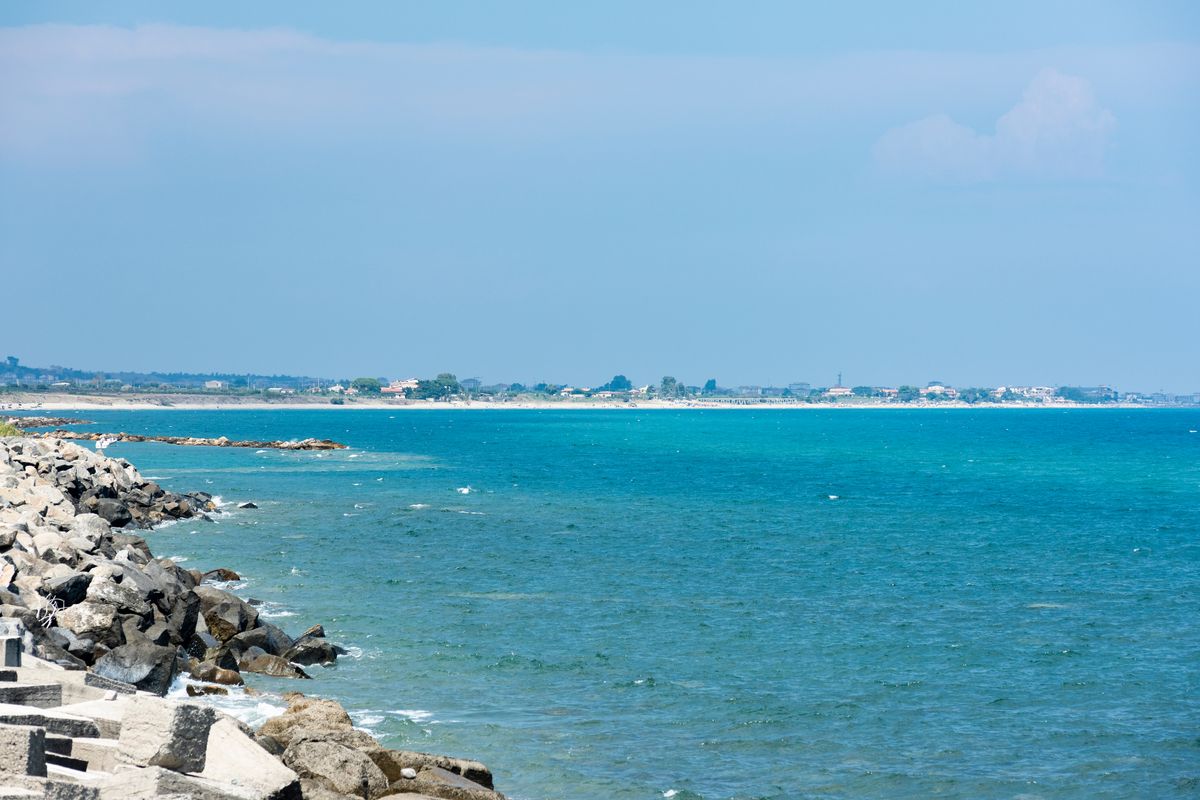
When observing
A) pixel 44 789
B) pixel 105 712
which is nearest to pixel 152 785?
pixel 44 789

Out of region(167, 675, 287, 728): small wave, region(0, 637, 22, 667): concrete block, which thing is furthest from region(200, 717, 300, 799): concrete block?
region(167, 675, 287, 728): small wave

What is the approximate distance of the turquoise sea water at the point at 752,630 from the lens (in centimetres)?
1984

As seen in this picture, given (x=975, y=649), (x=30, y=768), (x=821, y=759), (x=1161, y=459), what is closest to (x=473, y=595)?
(x=975, y=649)

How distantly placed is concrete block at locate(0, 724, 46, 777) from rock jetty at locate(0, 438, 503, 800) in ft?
0.04

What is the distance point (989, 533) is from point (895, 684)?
1107 inches

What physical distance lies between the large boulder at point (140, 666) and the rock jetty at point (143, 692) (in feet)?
0.07

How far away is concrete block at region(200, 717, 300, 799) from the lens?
13203 millimetres

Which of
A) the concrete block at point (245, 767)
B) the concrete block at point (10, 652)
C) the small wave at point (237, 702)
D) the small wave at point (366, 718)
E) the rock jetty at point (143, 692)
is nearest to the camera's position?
the rock jetty at point (143, 692)

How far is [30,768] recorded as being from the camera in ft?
36.2

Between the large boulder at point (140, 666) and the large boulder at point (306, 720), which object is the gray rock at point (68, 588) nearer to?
the large boulder at point (140, 666)

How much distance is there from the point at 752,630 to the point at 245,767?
17768 millimetres

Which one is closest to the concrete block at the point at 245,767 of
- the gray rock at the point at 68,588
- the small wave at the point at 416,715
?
the small wave at the point at 416,715

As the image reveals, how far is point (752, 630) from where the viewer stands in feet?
97.2

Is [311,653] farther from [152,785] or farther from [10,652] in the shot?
[152,785]
